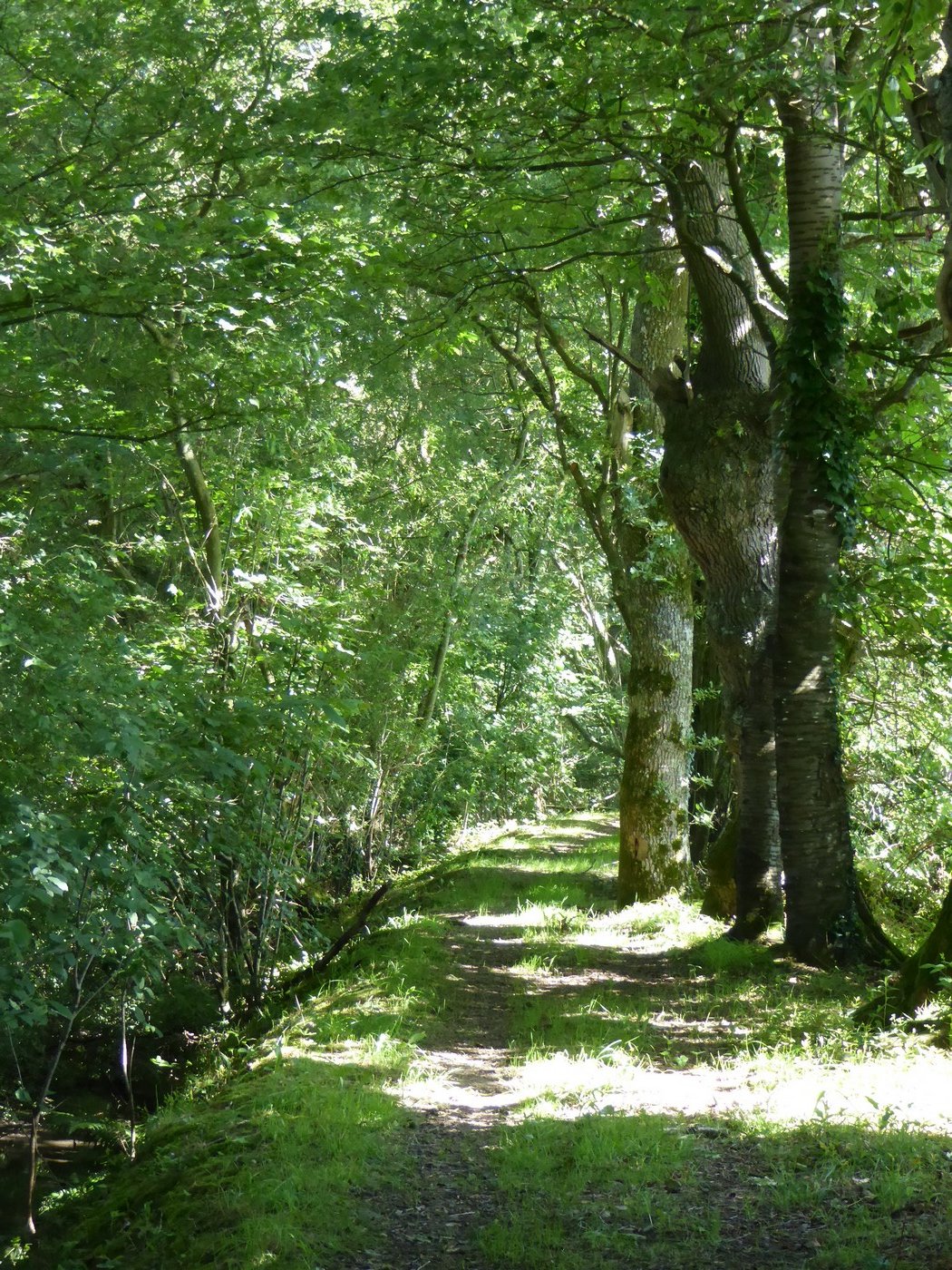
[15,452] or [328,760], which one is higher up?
[15,452]

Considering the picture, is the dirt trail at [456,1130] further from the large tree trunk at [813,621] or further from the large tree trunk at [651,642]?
the large tree trunk at [651,642]

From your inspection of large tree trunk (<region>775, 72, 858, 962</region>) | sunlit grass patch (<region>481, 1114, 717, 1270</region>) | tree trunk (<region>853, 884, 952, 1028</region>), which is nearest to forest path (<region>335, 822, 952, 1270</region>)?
sunlit grass patch (<region>481, 1114, 717, 1270</region>)

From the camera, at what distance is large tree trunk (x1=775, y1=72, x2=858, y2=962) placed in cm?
806

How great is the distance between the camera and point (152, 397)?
8.35 metres

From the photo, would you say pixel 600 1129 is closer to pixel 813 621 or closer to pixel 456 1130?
pixel 456 1130

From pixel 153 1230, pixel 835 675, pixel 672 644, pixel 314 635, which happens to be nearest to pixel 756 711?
pixel 835 675

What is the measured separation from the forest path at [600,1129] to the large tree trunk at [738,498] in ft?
4.90

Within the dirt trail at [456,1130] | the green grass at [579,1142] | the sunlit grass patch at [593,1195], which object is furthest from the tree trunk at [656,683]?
the sunlit grass patch at [593,1195]

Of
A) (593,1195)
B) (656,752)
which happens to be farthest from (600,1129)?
(656,752)

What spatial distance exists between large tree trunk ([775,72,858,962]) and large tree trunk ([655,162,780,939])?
1.22 m

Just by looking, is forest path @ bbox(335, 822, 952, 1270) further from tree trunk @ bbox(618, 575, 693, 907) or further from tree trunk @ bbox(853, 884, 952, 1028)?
tree trunk @ bbox(618, 575, 693, 907)

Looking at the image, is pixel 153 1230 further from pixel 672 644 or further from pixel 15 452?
pixel 672 644

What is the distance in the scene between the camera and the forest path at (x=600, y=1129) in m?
4.21

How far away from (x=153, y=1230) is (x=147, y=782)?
259cm
